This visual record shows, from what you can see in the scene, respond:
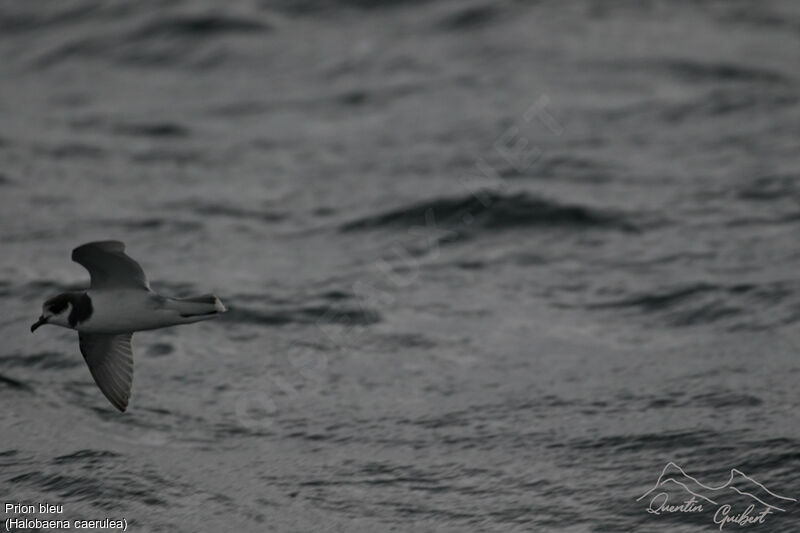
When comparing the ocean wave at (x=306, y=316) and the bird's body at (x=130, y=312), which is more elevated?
the bird's body at (x=130, y=312)

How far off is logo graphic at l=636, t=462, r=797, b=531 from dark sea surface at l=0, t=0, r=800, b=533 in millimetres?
111

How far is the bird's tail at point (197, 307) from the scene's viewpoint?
29.7 feet

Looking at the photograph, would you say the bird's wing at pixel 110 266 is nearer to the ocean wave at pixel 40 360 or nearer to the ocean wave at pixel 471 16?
the ocean wave at pixel 40 360

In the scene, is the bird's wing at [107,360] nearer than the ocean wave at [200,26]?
Yes

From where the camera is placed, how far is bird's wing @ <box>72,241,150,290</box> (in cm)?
899

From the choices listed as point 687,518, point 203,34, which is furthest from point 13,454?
point 203,34

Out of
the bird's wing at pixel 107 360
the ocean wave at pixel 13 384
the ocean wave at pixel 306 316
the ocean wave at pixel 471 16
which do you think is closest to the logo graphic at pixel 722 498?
the bird's wing at pixel 107 360

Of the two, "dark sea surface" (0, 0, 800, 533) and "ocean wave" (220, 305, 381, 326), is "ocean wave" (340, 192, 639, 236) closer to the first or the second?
"dark sea surface" (0, 0, 800, 533)

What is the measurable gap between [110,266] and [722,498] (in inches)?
188

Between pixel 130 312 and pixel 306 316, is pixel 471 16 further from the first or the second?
pixel 130 312

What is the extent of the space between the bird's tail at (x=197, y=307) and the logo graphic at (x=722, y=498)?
3.49 metres

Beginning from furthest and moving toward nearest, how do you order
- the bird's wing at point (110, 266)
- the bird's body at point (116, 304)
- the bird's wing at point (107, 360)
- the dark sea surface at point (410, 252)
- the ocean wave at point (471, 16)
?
the ocean wave at point (471, 16)
the dark sea surface at point (410, 252)
the bird's wing at point (107, 360)
the bird's body at point (116, 304)
the bird's wing at point (110, 266)

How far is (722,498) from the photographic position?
995 centimetres

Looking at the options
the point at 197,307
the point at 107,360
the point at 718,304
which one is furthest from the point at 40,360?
the point at 718,304
